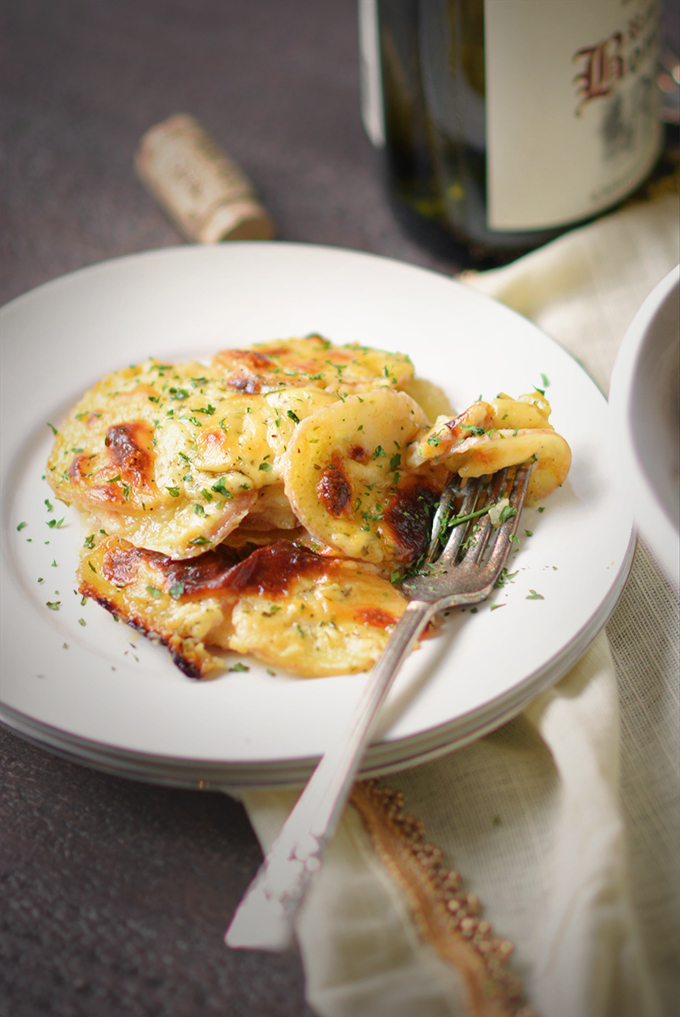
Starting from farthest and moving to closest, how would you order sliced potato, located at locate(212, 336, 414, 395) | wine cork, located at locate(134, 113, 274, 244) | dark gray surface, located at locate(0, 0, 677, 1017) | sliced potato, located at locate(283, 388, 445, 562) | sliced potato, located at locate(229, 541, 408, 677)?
wine cork, located at locate(134, 113, 274, 244) < sliced potato, located at locate(212, 336, 414, 395) < sliced potato, located at locate(283, 388, 445, 562) < sliced potato, located at locate(229, 541, 408, 677) < dark gray surface, located at locate(0, 0, 677, 1017)

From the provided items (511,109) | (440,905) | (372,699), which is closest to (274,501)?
(372,699)

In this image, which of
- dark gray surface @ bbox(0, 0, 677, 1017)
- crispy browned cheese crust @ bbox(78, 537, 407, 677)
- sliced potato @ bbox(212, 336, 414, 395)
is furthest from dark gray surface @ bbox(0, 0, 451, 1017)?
sliced potato @ bbox(212, 336, 414, 395)

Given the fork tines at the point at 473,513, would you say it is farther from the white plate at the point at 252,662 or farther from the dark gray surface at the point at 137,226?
the dark gray surface at the point at 137,226

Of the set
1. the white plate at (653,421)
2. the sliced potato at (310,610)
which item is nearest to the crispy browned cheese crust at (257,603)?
the sliced potato at (310,610)

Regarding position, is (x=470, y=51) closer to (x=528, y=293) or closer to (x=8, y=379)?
(x=528, y=293)

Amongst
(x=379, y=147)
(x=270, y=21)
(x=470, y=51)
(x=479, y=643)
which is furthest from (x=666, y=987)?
(x=270, y=21)

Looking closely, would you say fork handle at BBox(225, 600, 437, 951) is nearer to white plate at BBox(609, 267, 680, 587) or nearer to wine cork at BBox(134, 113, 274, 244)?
white plate at BBox(609, 267, 680, 587)
